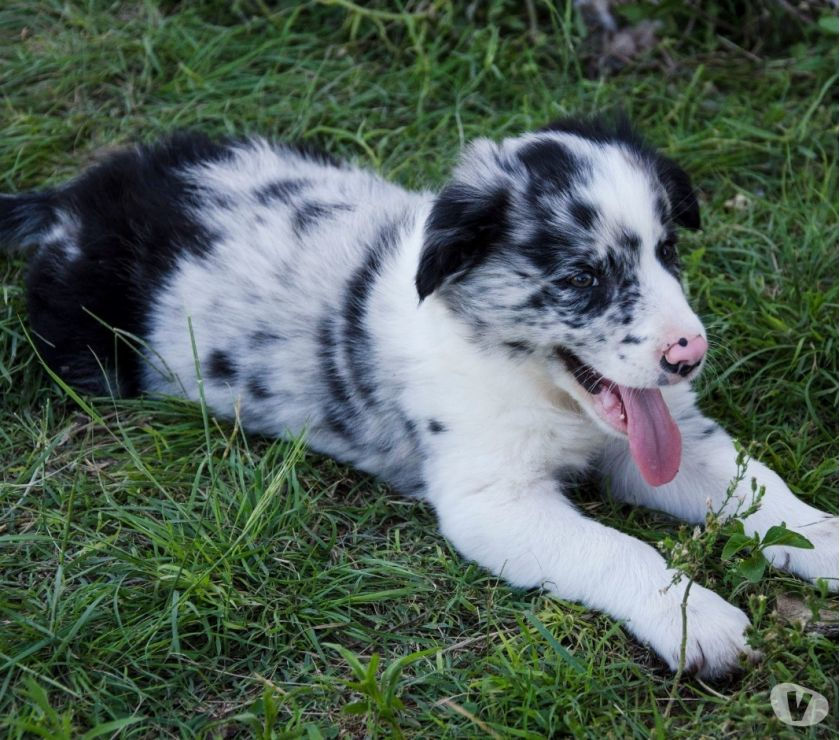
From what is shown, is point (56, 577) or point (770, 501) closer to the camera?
point (56, 577)

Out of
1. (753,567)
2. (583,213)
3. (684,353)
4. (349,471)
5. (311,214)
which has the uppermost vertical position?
(583,213)

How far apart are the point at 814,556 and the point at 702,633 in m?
0.62

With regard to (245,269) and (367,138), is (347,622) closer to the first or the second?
(245,269)

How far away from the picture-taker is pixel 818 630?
3537 mm

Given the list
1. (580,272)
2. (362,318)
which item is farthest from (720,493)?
(362,318)

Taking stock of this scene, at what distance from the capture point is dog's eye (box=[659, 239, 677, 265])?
151 inches

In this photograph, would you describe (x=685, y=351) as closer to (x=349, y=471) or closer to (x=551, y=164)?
(x=551, y=164)

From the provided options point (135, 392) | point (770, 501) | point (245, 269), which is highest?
point (245, 269)

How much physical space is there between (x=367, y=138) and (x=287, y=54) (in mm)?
864

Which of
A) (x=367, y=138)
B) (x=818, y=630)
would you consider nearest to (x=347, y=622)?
(x=818, y=630)

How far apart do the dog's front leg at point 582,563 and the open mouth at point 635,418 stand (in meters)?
0.26

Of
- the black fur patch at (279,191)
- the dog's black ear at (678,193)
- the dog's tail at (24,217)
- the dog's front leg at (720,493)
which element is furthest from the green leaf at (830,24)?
the dog's tail at (24,217)

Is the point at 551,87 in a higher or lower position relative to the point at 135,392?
higher
